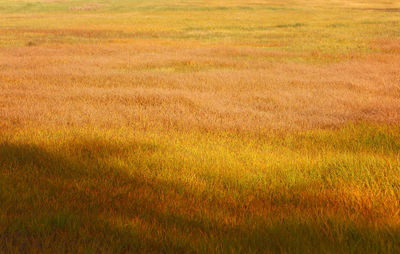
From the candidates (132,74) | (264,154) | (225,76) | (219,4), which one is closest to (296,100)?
(225,76)

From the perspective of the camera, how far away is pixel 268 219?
409 centimetres

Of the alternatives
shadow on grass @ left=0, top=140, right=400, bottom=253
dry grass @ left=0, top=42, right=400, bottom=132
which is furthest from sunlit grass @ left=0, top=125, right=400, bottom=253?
dry grass @ left=0, top=42, right=400, bottom=132

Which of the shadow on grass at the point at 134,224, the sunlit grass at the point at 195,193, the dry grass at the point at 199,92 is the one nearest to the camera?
the shadow on grass at the point at 134,224

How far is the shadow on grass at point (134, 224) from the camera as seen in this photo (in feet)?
11.5

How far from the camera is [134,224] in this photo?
153 inches

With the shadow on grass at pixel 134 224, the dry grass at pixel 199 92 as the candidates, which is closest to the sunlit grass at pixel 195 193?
the shadow on grass at pixel 134 224

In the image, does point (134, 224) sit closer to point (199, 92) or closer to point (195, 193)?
A: point (195, 193)

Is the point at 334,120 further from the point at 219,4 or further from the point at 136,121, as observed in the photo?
the point at 219,4

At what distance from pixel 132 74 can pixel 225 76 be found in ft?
10.7

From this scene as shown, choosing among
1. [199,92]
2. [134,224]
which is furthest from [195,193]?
[199,92]

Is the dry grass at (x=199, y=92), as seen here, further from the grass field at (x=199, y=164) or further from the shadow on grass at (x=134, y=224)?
the shadow on grass at (x=134, y=224)

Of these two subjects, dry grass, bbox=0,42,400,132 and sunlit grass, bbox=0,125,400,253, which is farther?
dry grass, bbox=0,42,400,132

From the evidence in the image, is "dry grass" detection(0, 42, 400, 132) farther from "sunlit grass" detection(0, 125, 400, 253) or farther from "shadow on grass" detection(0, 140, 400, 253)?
"shadow on grass" detection(0, 140, 400, 253)

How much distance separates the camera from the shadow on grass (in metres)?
3.50
